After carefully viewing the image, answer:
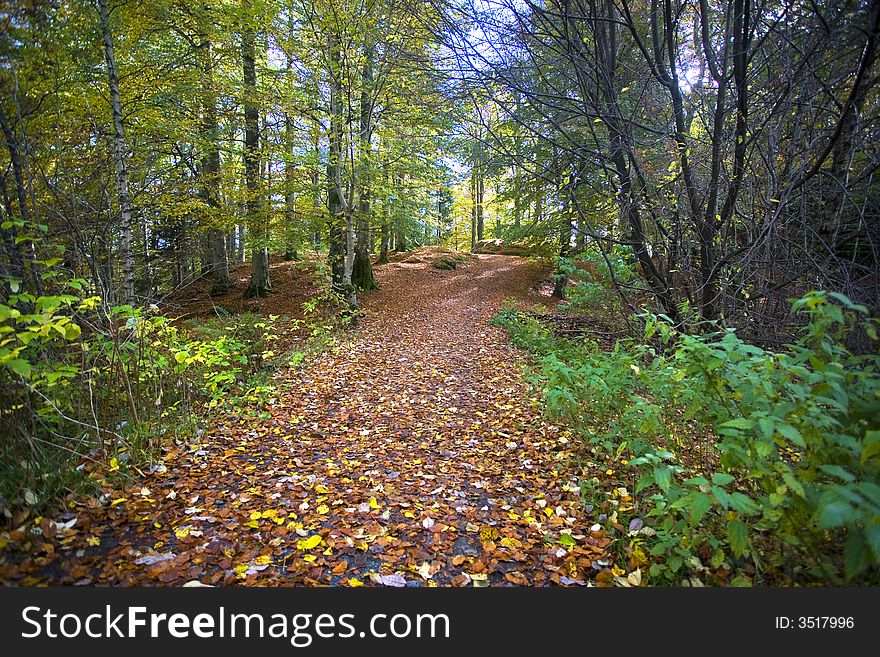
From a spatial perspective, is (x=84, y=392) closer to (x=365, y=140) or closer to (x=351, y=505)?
(x=351, y=505)

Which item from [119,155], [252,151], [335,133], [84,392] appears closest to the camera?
[84,392]

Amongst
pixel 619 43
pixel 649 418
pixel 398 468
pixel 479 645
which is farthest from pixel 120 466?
pixel 619 43

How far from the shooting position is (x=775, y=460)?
2146mm

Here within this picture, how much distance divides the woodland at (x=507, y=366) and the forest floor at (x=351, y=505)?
24 mm

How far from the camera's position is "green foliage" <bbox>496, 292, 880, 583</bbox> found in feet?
5.24

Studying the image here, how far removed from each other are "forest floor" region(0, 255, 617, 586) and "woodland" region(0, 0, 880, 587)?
2 cm

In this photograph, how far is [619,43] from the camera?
226 inches

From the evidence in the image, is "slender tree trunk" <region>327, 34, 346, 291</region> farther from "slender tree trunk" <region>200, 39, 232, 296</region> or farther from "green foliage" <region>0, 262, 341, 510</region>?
"green foliage" <region>0, 262, 341, 510</region>

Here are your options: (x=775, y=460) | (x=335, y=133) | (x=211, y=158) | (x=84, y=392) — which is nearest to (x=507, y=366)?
(x=775, y=460)

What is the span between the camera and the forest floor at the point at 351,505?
236 cm

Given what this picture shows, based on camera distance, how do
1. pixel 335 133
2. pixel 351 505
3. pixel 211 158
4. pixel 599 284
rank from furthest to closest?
pixel 211 158 → pixel 335 133 → pixel 599 284 → pixel 351 505

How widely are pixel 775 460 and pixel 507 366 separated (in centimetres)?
483

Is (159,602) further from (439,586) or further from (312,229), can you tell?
(312,229)

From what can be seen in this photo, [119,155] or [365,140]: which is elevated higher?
[365,140]
